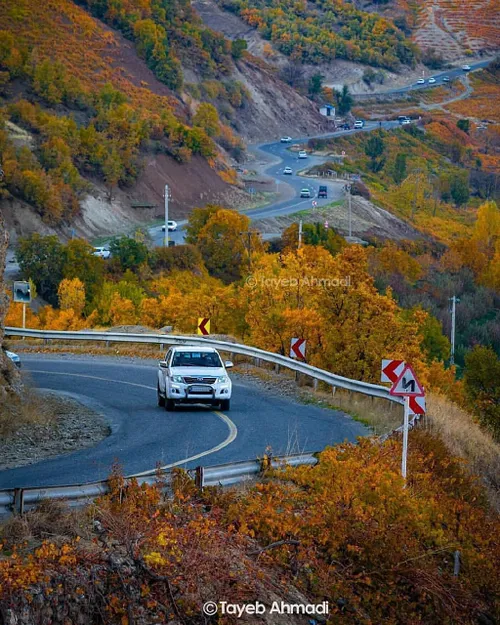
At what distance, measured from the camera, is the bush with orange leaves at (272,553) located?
10.2 meters

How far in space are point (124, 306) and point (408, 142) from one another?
116874 mm

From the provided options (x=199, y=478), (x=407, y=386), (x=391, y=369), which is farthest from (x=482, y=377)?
(x=199, y=478)

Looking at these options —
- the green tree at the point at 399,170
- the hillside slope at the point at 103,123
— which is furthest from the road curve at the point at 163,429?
the green tree at the point at 399,170

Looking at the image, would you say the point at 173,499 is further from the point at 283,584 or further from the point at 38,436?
the point at 38,436

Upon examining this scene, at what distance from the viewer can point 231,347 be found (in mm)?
29797

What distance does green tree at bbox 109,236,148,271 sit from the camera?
239ft

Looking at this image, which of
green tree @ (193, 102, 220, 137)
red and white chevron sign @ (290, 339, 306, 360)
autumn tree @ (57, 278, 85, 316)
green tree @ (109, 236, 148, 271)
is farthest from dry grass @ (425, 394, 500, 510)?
green tree @ (193, 102, 220, 137)

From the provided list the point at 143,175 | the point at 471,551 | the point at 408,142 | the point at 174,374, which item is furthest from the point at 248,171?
the point at 471,551

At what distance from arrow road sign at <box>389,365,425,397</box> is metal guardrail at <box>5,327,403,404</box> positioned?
4921 mm

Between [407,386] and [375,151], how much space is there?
140267 millimetres

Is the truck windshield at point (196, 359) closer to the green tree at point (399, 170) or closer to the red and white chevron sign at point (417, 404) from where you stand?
the red and white chevron sign at point (417, 404)

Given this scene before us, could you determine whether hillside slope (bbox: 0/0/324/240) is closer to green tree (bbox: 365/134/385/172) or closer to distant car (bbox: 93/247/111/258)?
distant car (bbox: 93/247/111/258)

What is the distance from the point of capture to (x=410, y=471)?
15.9m

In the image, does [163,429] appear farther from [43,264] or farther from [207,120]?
[207,120]
